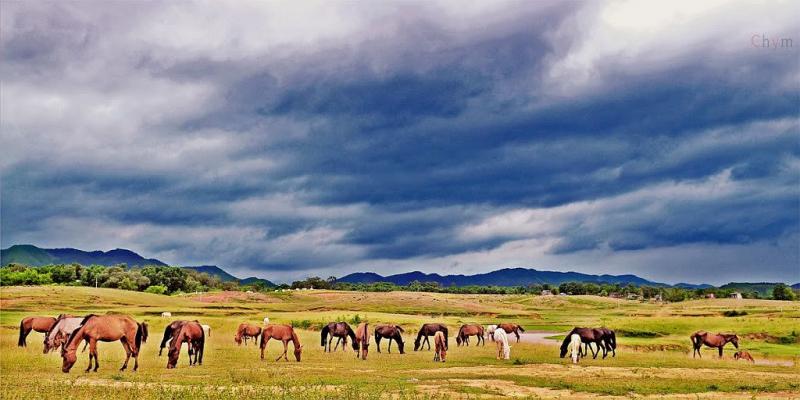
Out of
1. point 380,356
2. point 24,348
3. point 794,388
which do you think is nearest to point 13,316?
point 24,348

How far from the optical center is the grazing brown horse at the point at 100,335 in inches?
1094

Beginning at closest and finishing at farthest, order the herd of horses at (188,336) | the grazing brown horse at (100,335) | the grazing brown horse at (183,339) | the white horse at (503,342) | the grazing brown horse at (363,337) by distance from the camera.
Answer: the grazing brown horse at (100,335) → the herd of horses at (188,336) → the grazing brown horse at (183,339) → the grazing brown horse at (363,337) → the white horse at (503,342)

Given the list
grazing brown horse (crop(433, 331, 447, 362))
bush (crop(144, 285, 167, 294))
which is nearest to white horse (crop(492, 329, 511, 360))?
Answer: grazing brown horse (crop(433, 331, 447, 362))

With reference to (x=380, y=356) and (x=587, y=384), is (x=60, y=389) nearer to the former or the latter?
(x=587, y=384)

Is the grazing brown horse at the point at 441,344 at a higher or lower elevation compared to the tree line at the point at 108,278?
lower

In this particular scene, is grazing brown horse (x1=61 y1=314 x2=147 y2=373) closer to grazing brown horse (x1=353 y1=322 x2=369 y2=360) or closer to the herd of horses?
the herd of horses

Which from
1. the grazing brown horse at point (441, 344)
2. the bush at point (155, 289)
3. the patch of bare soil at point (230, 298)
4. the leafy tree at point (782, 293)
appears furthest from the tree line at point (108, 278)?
the leafy tree at point (782, 293)

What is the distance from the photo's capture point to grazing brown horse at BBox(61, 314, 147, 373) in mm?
27797

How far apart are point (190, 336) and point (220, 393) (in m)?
11.5

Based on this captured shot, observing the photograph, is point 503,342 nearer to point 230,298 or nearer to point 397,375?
point 397,375

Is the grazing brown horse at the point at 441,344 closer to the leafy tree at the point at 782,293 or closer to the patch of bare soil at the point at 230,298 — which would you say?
the patch of bare soil at the point at 230,298

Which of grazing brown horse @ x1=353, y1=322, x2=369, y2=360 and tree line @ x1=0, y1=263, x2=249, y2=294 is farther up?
tree line @ x1=0, y1=263, x2=249, y2=294

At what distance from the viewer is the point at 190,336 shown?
3203 cm

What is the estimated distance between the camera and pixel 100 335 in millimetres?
28297
